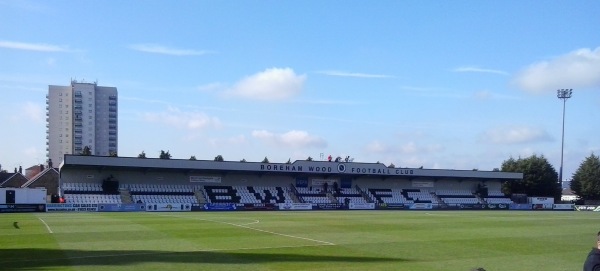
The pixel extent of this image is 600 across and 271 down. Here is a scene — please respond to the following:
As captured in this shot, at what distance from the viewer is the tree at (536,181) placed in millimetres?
94062

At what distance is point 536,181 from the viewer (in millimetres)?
94062

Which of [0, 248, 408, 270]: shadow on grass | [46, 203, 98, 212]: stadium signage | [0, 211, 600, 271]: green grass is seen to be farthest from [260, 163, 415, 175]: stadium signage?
[0, 248, 408, 270]: shadow on grass

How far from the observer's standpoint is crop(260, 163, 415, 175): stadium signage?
2830 inches

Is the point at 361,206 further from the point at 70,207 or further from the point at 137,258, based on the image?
the point at 137,258

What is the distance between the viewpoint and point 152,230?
30000mm

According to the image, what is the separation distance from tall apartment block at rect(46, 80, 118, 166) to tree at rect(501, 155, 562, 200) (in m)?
119

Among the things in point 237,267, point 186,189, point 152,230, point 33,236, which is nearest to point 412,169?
point 186,189

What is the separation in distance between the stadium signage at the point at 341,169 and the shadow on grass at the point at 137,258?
167 ft

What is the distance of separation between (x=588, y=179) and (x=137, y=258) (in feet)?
294

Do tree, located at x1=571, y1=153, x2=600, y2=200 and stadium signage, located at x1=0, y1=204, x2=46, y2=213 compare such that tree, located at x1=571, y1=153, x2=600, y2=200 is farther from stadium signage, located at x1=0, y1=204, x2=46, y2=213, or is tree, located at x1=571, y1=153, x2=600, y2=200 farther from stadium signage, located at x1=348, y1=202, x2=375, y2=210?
stadium signage, located at x1=0, y1=204, x2=46, y2=213

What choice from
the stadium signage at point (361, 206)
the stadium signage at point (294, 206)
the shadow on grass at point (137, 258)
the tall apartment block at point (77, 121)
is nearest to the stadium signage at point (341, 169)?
the stadium signage at point (361, 206)

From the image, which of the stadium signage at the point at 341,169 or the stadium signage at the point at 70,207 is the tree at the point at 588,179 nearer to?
the stadium signage at the point at 341,169

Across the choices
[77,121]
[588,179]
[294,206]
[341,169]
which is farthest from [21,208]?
[77,121]

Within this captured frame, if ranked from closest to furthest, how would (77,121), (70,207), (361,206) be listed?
(70,207) < (361,206) < (77,121)
